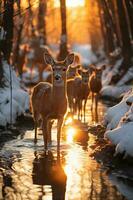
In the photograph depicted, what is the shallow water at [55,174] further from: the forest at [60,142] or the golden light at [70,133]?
the golden light at [70,133]

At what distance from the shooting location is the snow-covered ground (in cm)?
1939

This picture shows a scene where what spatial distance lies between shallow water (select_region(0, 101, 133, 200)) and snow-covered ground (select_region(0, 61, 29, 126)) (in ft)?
7.62

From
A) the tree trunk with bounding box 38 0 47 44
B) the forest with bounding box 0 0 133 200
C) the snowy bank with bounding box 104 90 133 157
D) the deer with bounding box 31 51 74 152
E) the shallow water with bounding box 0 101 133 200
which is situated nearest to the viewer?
the shallow water with bounding box 0 101 133 200

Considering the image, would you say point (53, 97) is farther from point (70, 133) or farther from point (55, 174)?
point (70, 133)

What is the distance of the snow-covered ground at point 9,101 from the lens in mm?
19391

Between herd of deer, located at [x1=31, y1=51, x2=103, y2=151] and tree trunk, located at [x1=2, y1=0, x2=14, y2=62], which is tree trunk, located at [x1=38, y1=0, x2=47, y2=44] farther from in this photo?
herd of deer, located at [x1=31, y1=51, x2=103, y2=151]

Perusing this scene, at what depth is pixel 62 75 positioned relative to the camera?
1459cm

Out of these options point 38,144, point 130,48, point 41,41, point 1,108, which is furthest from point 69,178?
point 41,41

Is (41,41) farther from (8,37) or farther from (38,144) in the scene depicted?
(38,144)

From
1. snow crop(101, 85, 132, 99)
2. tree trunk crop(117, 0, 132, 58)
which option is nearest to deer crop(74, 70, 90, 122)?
snow crop(101, 85, 132, 99)

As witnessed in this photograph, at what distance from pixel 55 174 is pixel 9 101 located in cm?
789

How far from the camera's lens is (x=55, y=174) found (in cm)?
1283

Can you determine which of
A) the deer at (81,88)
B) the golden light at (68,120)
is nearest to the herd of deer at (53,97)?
the golden light at (68,120)

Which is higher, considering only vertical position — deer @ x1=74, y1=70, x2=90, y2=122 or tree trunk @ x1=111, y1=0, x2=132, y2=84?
tree trunk @ x1=111, y1=0, x2=132, y2=84
